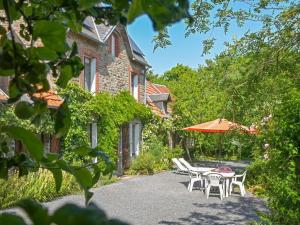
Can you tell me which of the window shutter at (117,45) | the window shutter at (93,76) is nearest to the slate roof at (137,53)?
the window shutter at (117,45)

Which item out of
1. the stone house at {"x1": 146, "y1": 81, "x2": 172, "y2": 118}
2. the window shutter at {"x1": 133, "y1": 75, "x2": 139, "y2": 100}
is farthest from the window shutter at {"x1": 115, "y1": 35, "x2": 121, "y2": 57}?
the stone house at {"x1": 146, "y1": 81, "x2": 172, "y2": 118}

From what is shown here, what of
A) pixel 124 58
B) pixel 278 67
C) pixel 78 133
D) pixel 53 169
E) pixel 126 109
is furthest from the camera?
pixel 124 58

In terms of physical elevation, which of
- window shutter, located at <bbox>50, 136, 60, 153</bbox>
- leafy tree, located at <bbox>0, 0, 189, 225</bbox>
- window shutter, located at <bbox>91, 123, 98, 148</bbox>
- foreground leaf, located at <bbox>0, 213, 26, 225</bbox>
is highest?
window shutter, located at <bbox>91, 123, 98, 148</bbox>

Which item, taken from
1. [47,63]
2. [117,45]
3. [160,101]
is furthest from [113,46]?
[47,63]

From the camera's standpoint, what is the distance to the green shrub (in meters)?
11.0

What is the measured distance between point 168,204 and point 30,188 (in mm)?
3853

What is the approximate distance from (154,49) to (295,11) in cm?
265

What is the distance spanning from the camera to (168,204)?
1321 cm

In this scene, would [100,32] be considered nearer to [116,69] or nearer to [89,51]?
[89,51]

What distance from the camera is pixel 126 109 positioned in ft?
68.9

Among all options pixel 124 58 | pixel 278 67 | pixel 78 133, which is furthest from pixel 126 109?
pixel 278 67

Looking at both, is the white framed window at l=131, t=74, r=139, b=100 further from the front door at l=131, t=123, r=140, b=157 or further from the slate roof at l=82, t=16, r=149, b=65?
the front door at l=131, t=123, r=140, b=157

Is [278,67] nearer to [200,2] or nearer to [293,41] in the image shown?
[293,41]

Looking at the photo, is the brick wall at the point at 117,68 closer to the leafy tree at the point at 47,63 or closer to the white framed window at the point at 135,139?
the white framed window at the point at 135,139
